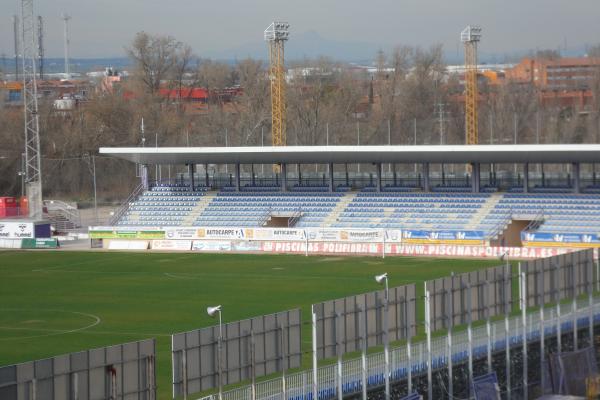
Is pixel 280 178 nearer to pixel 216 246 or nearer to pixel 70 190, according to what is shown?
pixel 216 246

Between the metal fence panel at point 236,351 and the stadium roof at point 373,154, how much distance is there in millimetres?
37048

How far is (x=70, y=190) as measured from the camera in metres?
104

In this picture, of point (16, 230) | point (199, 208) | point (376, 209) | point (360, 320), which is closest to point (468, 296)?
point (360, 320)

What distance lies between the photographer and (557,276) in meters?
35.6

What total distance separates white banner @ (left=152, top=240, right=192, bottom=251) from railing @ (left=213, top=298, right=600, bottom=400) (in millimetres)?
34451

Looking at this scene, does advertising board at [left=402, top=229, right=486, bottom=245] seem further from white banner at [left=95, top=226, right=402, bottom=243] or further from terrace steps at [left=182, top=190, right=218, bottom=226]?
terrace steps at [left=182, top=190, right=218, bottom=226]

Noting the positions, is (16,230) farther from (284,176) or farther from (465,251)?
(465,251)

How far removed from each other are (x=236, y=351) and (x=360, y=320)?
3.85 m

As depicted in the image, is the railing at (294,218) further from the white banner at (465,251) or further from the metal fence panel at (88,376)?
the metal fence panel at (88,376)

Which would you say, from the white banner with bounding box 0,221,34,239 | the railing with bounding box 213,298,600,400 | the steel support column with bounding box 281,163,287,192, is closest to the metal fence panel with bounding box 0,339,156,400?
the railing with bounding box 213,298,600,400

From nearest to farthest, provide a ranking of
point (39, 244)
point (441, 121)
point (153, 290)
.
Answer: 1. point (153, 290)
2. point (39, 244)
3. point (441, 121)

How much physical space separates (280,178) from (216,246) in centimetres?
788

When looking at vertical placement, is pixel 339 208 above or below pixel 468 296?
below

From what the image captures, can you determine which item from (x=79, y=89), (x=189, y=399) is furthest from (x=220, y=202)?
(x=79, y=89)
